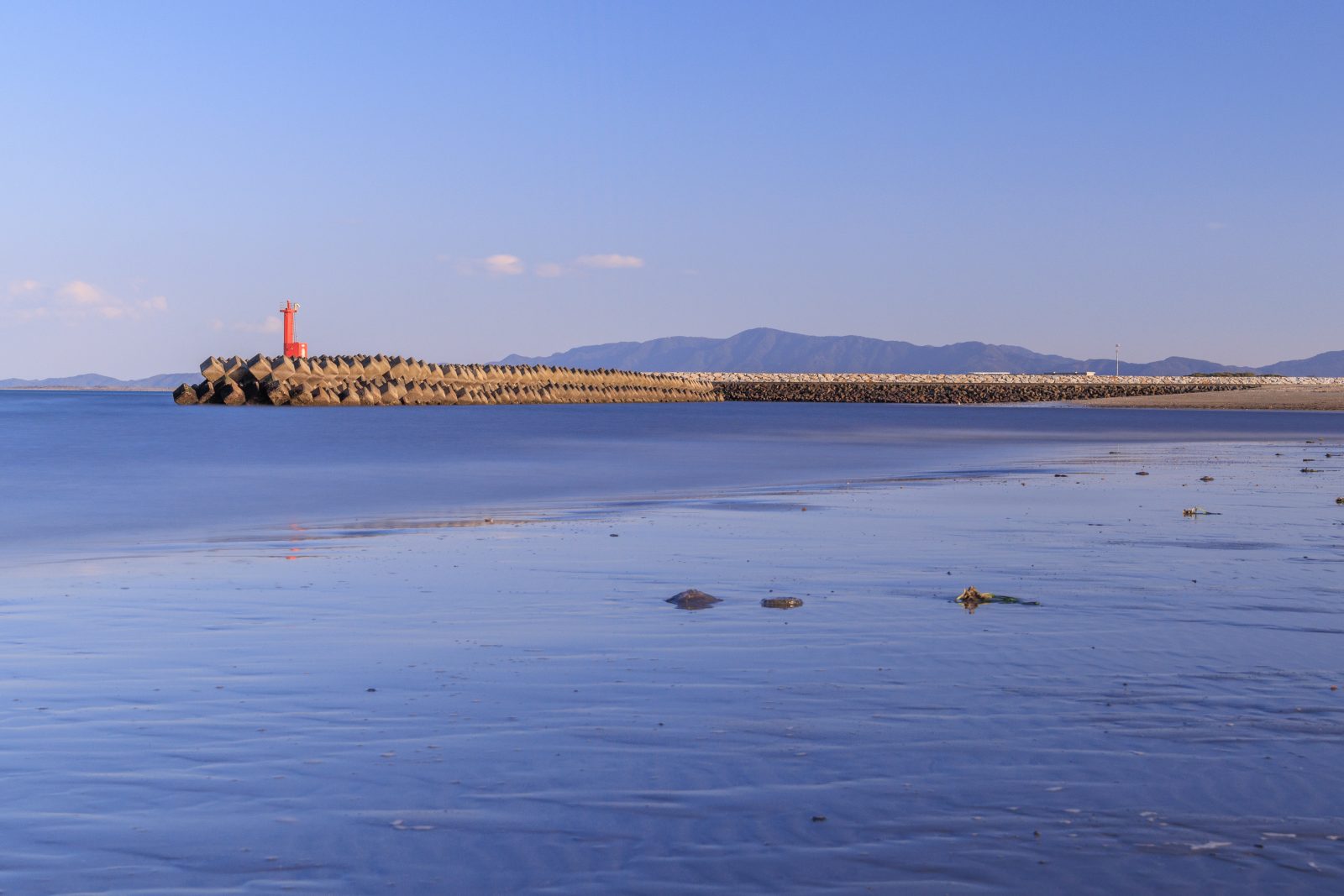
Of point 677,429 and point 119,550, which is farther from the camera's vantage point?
point 677,429

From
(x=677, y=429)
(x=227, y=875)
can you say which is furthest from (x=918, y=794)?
(x=677, y=429)

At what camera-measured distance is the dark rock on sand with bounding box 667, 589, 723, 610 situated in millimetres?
9438

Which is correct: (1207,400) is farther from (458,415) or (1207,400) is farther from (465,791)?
(465,791)

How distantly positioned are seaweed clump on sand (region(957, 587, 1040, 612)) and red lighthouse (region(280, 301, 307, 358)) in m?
90.8

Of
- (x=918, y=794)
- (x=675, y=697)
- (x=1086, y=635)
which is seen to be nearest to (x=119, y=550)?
(x=675, y=697)

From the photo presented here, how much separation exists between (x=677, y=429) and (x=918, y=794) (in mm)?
52685

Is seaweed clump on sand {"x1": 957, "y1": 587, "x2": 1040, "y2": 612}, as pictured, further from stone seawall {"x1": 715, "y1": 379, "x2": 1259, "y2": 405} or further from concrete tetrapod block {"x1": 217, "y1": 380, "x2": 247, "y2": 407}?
stone seawall {"x1": 715, "y1": 379, "x2": 1259, "y2": 405}

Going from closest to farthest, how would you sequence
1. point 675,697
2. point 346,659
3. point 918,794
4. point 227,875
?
1. point 227,875
2. point 918,794
3. point 675,697
4. point 346,659

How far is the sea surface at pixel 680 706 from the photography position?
4.30 metres

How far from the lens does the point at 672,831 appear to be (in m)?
4.54

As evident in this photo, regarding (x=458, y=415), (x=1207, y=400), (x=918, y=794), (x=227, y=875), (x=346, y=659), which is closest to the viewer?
(x=227, y=875)

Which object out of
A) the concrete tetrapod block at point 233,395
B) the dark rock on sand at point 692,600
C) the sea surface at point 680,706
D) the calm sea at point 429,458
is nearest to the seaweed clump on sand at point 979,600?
the sea surface at point 680,706

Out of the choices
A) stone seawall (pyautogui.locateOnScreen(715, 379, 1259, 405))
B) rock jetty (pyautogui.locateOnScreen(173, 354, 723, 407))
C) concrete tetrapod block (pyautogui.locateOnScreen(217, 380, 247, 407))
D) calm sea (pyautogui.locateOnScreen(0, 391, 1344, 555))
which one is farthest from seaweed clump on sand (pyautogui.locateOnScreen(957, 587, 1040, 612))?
stone seawall (pyautogui.locateOnScreen(715, 379, 1259, 405))

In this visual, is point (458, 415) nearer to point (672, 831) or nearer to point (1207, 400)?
point (1207, 400)
